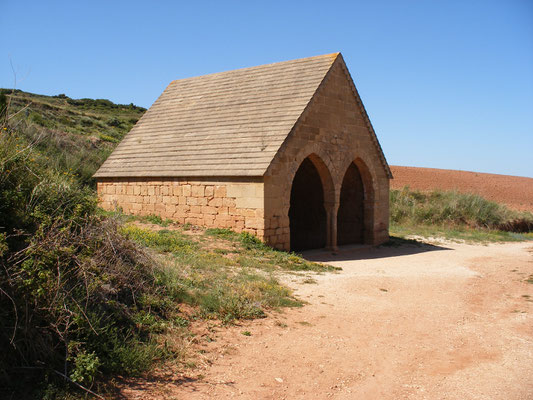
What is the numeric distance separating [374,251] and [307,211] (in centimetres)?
282

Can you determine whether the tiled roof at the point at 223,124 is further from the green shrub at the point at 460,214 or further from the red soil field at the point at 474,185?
the red soil field at the point at 474,185

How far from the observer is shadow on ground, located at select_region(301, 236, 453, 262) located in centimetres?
1388

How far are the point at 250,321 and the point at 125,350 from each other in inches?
88.1

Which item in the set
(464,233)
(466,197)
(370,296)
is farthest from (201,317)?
(466,197)

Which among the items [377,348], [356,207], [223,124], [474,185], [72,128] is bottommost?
[377,348]

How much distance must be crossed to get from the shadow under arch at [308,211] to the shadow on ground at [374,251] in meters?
1.11

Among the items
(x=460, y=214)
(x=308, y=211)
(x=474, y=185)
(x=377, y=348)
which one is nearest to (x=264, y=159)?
(x=308, y=211)

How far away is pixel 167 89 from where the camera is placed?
63.2 ft

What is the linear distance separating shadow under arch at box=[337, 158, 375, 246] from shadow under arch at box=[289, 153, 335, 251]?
3.15ft

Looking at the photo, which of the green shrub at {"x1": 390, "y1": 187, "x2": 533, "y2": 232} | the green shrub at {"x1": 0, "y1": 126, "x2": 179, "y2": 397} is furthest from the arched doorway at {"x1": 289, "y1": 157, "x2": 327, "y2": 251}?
the green shrub at {"x1": 0, "y1": 126, "x2": 179, "y2": 397}

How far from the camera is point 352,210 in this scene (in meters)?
17.0

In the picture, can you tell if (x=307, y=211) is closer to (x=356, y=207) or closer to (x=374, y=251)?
(x=356, y=207)

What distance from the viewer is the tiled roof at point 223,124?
13.0 meters

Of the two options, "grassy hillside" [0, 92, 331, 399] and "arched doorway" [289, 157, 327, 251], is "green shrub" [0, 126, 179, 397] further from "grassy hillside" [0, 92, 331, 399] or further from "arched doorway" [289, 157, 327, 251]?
"arched doorway" [289, 157, 327, 251]
